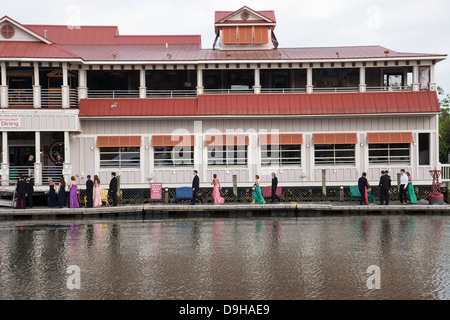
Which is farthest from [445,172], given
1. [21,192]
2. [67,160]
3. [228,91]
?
[21,192]

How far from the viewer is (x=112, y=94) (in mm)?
30125

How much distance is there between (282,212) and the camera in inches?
896

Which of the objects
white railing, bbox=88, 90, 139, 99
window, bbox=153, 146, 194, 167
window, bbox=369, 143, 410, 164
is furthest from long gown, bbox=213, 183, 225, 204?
window, bbox=369, 143, 410, 164

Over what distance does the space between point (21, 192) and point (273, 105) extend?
14088mm

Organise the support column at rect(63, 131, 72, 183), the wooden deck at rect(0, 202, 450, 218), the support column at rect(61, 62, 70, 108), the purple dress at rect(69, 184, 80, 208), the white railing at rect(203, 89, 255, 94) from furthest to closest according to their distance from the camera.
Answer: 1. the white railing at rect(203, 89, 255, 94)
2. the support column at rect(61, 62, 70, 108)
3. the support column at rect(63, 131, 72, 183)
4. the purple dress at rect(69, 184, 80, 208)
5. the wooden deck at rect(0, 202, 450, 218)

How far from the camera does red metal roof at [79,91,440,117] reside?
1078 inches

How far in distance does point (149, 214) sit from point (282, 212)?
6.19 meters

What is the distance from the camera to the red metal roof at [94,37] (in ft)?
117

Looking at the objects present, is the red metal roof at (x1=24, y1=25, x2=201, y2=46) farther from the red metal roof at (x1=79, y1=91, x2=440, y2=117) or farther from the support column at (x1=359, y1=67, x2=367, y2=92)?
the support column at (x1=359, y1=67, x2=367, y2=92)

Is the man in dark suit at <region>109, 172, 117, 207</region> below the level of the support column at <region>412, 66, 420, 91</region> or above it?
below

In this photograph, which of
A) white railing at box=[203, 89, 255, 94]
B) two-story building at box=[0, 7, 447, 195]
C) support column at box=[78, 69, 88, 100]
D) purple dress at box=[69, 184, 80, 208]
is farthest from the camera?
white railing at box=[203, 89, 255, 94]

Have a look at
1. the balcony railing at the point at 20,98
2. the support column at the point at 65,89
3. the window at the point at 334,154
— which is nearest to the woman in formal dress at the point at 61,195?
the support column at the point at 65,89

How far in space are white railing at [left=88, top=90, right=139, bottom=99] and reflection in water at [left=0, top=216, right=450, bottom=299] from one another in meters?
12.5
